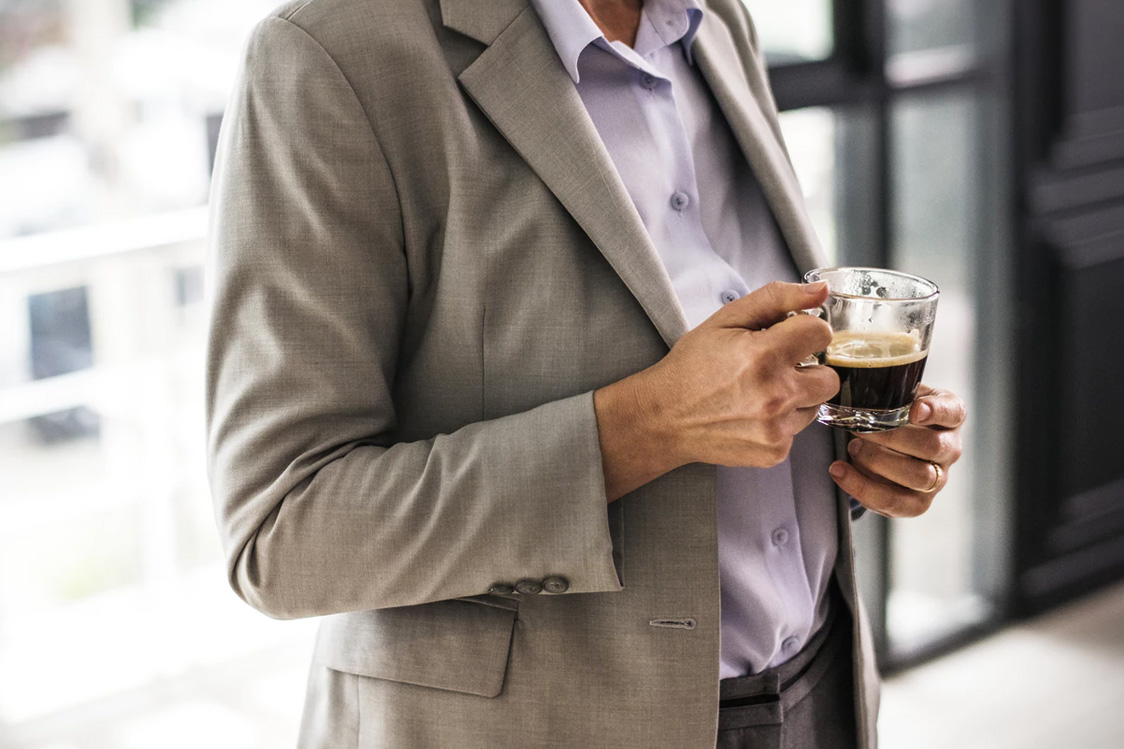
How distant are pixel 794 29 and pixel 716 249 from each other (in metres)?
1.52

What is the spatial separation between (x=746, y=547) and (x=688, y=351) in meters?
0.27

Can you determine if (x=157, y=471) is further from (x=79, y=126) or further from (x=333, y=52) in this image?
(x=333, y=52)

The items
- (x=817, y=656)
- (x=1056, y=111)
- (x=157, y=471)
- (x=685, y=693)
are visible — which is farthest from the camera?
(x=1056, y=111)

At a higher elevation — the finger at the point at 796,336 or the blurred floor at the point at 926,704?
the finger at the point at 796,336

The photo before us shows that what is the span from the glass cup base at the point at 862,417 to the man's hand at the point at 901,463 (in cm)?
8

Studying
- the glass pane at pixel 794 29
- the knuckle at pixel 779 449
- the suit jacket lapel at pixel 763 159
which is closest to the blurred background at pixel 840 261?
the glass pane at pixel 794 29

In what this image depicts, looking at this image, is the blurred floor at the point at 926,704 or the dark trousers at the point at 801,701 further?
the blurred floor at the point at 926,704

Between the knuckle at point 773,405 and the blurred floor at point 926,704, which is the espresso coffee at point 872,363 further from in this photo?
the blurred floor at point 926,704

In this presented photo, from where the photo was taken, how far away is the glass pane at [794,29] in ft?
8.26

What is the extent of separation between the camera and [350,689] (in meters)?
1.12

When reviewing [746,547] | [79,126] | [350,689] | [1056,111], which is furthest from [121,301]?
[1056,111]

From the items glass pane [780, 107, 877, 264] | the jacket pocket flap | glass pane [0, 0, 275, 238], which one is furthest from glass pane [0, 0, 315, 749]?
the jacket pocket flap

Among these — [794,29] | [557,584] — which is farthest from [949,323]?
[557,584]

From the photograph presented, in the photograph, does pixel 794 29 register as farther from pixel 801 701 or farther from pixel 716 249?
pixel 801 701
